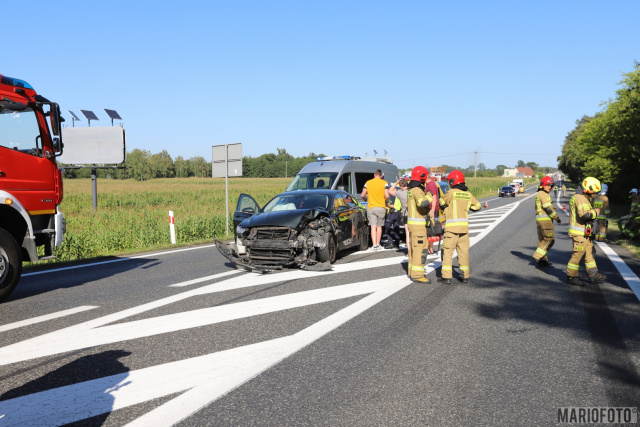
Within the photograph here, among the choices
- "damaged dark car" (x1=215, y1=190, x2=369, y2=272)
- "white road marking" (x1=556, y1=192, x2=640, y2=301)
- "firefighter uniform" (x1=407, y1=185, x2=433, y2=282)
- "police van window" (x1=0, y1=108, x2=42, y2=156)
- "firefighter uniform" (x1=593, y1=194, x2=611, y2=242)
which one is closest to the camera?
"police van window" (x1=0, y1=108, x2=42, y2=156)

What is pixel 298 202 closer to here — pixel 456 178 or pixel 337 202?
pixel 337 202

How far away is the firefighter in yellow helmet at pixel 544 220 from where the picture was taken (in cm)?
961

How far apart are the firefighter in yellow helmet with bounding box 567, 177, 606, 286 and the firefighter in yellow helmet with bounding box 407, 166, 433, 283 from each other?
2204mm

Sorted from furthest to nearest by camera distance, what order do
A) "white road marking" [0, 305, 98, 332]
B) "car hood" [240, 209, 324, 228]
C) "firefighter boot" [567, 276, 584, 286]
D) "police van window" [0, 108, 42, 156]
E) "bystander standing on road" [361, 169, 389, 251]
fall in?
"bystander standing on road" [361, 169, 389, 251] < "car hood" [240, 209, 324, 228] < "firefighter boot" [567, 276, 584, 286] < "police van window" [0, 108, 42, 156] < "white road marking" [0, 305, 98, 332]

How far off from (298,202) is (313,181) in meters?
4.73

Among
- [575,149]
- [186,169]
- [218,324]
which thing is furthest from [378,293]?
[186,169]

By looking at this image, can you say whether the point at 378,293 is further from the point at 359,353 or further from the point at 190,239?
the point at 190,239

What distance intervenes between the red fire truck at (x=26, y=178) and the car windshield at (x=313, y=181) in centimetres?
827

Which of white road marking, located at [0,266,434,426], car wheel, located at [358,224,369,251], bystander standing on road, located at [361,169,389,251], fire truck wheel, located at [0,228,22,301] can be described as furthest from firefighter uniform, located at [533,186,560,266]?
fire truck wheel, located at [0,228,22,301]

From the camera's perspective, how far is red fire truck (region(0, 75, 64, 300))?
697 centimetres

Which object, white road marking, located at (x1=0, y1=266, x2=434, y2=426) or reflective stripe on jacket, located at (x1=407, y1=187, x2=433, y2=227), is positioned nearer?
white road marking, located at (x1=0, y1=266, x2=434, y2=426)

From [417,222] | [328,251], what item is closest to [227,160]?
[328,251]

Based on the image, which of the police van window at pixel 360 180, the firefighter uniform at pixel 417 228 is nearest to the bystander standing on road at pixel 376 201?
Answer: the firefighter uniform at pixel 417 228

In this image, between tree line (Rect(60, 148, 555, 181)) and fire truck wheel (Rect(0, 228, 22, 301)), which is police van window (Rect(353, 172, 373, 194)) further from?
tree line (Rect(60, 148, 555, 181))
